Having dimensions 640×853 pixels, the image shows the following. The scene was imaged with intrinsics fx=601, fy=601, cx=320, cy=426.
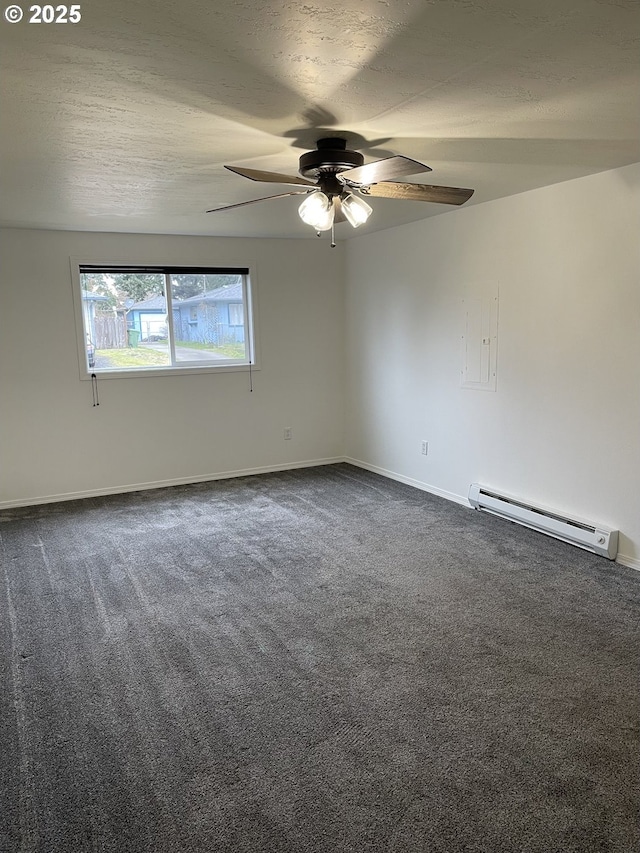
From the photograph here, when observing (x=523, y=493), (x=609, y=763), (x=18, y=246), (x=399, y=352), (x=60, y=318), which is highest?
(x=18, y=246)

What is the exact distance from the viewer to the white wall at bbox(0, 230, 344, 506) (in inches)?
192

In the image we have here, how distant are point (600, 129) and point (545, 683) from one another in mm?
2365

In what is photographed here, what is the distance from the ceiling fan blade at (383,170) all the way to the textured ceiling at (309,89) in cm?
17

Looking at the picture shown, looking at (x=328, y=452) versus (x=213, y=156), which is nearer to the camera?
(x=213, y=156)

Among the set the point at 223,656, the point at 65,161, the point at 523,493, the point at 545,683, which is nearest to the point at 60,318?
→ the point at 65,161

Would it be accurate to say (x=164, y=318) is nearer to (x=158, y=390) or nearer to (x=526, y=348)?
(x=158, y=390)

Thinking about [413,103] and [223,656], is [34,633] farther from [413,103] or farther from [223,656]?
[413,103]

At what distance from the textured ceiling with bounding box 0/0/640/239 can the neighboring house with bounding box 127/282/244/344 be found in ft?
6.30

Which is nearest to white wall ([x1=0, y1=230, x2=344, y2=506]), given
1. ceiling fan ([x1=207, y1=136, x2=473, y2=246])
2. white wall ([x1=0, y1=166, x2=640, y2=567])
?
white wall ([x1=0, y1=166, x2=640, y2=567])

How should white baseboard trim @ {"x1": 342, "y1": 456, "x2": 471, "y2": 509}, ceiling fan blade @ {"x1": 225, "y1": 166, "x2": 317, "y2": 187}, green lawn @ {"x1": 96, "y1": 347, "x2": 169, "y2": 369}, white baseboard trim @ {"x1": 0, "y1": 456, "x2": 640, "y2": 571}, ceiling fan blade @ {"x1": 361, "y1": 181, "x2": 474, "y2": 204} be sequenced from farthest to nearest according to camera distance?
green lawn @ {"x1": 96, "y1": 347, "x2": 169, "y2": 369}, white baseboard trim @ {"x1": 0, "y1": 456, "x2": 640, "y2": 571}, white baseboard trim @ {"x1": 342, "y1": 456, "x2": 471, "y2": 509}, ceiling fan blade @ {"x1": 361, "y1": 181, "x2": 474, "y2": 204}, ceiling fan blade @ {"x1": 225, "y1": 166, "x2": 317, "y2": 187}

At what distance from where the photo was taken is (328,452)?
20.8 ft

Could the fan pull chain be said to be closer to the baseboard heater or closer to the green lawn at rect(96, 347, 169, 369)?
the green lawn at rect(96, 347, 169, 369)

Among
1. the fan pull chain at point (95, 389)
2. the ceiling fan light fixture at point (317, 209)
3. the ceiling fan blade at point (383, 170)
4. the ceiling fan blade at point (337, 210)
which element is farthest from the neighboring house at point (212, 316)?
the ceiling fan blade at point (383, 170)

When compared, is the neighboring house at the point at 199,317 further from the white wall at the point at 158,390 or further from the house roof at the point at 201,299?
the white wall at the point at 158,390
